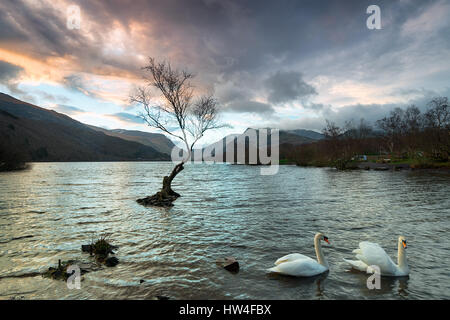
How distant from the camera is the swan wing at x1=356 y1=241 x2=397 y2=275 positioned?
6.84 metres

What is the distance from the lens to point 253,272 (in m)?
7.48

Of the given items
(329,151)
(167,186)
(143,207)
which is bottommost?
(143,207)

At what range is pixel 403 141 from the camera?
7931cm

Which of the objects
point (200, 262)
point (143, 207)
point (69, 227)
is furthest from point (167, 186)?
point (200, 262)

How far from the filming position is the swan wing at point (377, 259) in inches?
269

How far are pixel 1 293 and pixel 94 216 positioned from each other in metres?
10.7

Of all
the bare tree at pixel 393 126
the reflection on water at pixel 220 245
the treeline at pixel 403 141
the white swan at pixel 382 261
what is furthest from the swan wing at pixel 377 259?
the bare tree at pixel 393 126

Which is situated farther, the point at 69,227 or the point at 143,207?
the point at 143,207

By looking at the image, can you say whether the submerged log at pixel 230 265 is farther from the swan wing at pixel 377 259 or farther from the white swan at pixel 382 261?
the swan wing at pixel 377 259

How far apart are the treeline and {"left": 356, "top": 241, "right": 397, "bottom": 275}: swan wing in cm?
6060

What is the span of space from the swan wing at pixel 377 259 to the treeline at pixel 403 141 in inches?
2386

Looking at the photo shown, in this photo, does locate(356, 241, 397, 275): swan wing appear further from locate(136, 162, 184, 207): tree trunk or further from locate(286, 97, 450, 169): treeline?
locate(286, 97, 450, 169): treeline
